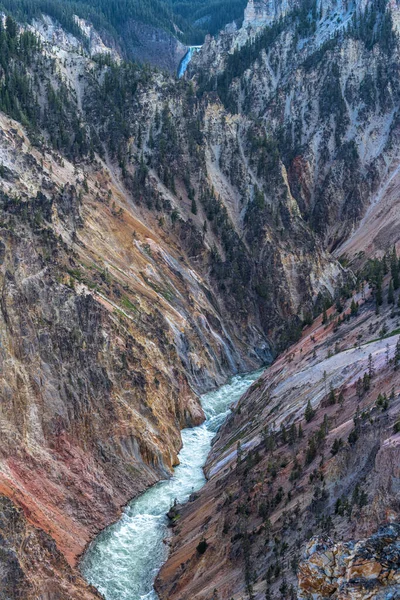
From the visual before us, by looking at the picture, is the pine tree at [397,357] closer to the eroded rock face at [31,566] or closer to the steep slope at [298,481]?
the steep slope at [298,481]

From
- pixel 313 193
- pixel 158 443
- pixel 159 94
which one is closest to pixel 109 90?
pixel 159 94

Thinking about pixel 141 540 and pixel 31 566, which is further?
pixel 141 540

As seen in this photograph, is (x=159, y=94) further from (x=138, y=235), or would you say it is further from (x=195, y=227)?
(x=138, y=235)

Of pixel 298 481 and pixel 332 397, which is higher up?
pixel 332 397

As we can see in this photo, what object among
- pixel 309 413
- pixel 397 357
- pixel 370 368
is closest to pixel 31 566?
pixel 309 413

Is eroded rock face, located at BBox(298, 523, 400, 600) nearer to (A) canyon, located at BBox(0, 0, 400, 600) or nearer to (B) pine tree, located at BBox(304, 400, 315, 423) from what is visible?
(A) canyon, located at BBox(0, 0, 400, 600)

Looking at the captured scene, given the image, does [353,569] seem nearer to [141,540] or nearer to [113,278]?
[141,540]
